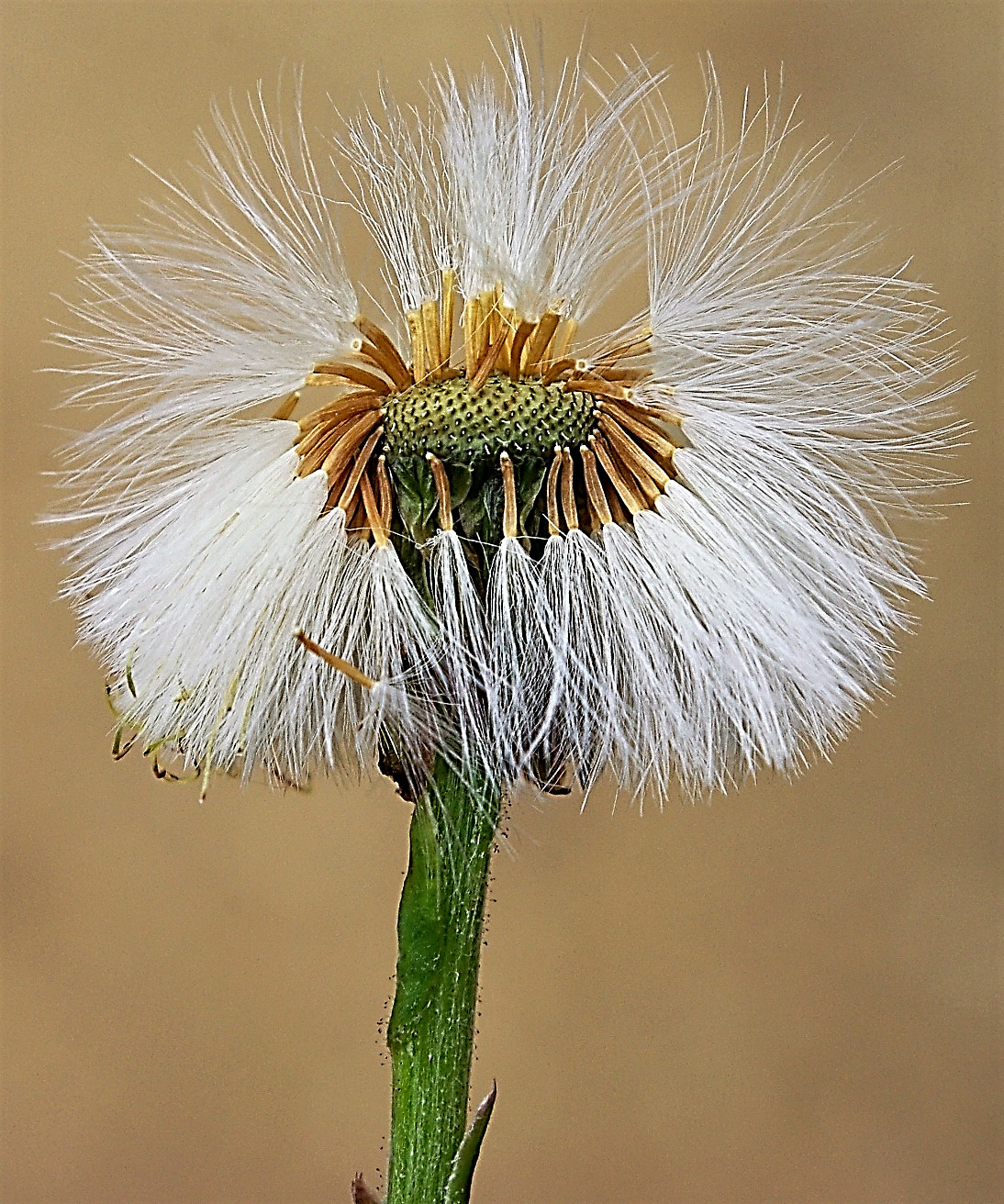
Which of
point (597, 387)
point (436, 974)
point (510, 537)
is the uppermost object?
point (597, 387)

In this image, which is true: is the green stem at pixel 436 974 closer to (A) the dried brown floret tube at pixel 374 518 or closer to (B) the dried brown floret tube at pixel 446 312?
(A) the dried brown floret tube at pixel 374 518

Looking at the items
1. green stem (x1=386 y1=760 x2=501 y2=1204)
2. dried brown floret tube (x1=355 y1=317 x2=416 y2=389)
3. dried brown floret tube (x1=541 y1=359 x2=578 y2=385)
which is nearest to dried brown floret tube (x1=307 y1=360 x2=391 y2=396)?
dried brown floret tube (x1=355 y1=317 x2=416 y2=389)

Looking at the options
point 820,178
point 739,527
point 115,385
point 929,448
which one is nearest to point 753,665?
point 739,527

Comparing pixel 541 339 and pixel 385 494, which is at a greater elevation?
pixel 541 339

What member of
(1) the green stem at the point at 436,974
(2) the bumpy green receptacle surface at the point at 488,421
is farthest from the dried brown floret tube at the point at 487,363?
(1) the green stem at the point at 436,974

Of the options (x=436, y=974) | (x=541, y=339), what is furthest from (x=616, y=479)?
(x=436, y=974)

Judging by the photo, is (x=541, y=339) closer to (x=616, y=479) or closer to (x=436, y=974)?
(x=616, y=479)

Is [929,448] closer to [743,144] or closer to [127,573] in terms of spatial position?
[743,144]

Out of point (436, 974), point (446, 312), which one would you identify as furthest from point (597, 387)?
point (436, 974)
